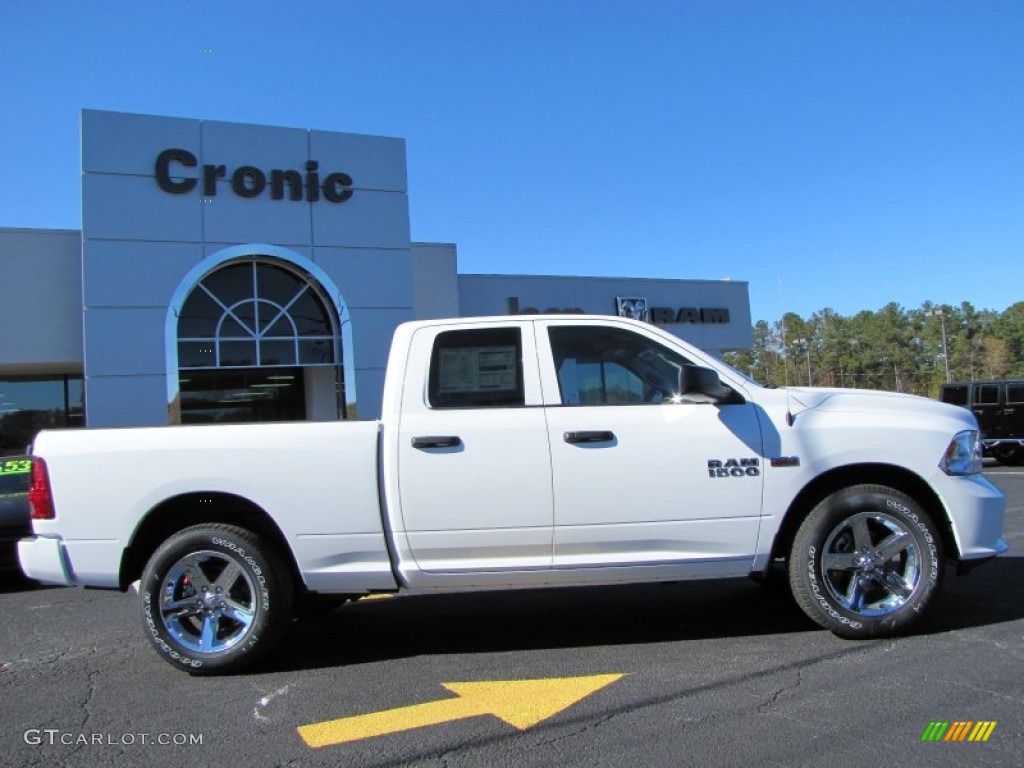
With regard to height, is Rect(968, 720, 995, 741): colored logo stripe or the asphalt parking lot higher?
the asphalt parking lot

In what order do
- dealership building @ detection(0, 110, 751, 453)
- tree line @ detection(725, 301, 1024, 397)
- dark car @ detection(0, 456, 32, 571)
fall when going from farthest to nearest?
tree line @ detection(725, 301, 1024, 397) → dealership building @ detection(0, 110, 751, 453) → dark car @ detection(0, 456, 32, 571)

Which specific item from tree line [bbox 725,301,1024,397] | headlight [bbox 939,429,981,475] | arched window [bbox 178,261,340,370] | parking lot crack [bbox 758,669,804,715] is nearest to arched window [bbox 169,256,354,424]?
arched window [bbox 178,261,340,370]

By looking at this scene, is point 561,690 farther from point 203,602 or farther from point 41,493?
point 41,493

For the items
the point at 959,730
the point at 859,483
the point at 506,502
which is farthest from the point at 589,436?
the point at 959,730

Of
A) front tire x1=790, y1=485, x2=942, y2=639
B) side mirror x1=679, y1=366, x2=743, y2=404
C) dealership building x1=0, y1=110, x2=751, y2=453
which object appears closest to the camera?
side mirror x1=679, y1=366, x2=743, y2=404

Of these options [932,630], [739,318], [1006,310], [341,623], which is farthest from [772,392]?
[1006,310]

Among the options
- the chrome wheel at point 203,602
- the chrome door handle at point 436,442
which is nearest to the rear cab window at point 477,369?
the chrome door handle at point 436,442

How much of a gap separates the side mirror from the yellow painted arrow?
5.30ft

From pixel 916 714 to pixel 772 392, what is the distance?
1.91 meters

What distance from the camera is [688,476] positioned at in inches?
179

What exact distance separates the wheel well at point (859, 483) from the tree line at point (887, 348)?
76646mm

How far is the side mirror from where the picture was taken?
14.6 feet

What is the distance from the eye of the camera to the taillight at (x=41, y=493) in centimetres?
455

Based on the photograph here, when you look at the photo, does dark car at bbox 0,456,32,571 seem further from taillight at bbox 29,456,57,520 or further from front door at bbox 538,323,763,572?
front door at bbox 538,323,763,572
